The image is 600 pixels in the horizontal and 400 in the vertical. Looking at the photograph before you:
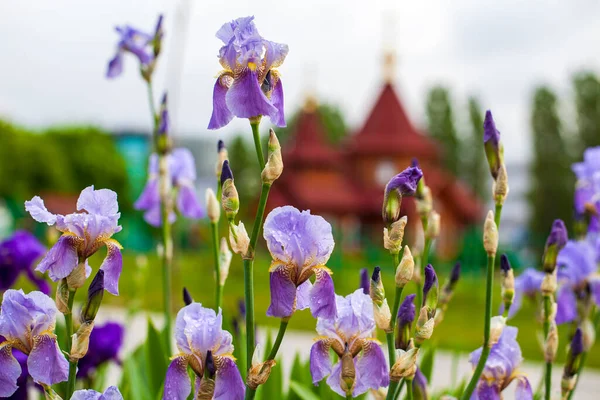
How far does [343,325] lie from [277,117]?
350 mm

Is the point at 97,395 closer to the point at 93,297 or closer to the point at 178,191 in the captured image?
the point at 93,297

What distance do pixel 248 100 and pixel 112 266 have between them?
33 centimetres

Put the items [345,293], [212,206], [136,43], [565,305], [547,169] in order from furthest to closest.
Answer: [547,169]
[345,293]
[136,43]
[565,305]
[212,206]

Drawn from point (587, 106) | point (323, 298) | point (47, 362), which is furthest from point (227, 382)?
point (587, 106)

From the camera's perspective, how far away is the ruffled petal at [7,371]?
104cm

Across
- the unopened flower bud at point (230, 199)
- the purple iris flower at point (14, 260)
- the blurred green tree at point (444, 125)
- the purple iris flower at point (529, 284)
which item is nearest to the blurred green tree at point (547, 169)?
the blurred green tree at point (444, 125)

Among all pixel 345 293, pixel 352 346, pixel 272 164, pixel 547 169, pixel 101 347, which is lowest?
pixel 345 293

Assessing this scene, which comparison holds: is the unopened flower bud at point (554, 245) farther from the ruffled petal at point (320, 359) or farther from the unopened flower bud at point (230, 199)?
the unopened flower bud at point (230, 199)

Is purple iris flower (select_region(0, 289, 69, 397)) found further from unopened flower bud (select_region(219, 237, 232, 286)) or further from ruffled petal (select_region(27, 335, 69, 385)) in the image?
unopened flower bud (select_region(219, 237, 232, 286))

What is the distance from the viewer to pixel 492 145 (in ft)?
4.00

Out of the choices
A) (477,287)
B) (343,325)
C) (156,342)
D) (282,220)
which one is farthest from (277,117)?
(477,287)

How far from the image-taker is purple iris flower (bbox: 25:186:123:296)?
1.01 meters

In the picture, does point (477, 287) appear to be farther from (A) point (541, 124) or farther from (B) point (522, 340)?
(A) point (541, 124)

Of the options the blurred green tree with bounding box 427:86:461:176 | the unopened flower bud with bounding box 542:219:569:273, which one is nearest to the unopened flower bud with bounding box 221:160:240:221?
the unopened flower bud with bounding box 542:219:569:273
